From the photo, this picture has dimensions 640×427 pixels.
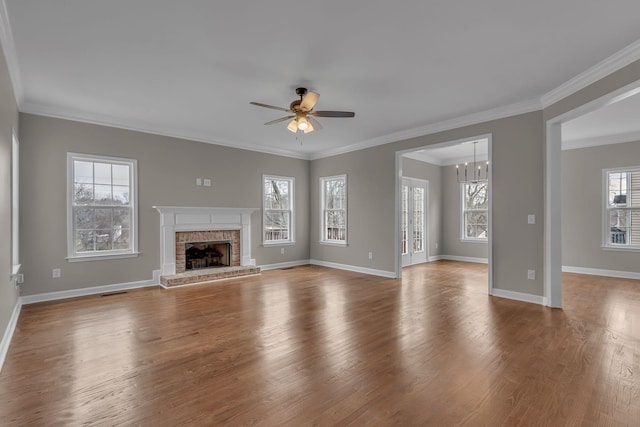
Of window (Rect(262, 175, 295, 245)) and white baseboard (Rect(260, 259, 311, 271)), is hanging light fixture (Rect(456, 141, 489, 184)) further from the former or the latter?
white baseboard (Rect(260, 259, 311, 271))

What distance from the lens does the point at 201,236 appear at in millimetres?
6172

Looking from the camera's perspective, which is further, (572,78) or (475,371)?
(572,78)

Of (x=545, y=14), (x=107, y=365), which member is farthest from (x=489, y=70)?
(x=107, y=365)

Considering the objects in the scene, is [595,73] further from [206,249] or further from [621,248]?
[206,249]

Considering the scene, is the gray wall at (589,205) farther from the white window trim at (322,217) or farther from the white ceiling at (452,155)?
the white window trim at (322,217)

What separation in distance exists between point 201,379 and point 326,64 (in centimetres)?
308

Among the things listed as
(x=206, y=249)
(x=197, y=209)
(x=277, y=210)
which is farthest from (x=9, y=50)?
(x=277, y=210)

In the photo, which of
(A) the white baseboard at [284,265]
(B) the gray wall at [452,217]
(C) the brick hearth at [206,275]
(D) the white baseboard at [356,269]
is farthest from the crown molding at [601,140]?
(C) the brick hearth at [206,275]

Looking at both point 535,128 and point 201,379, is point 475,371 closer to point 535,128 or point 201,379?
point 201,379

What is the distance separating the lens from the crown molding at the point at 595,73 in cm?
294

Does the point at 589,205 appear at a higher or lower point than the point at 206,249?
higher

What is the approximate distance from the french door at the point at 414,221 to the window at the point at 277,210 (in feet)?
9.08

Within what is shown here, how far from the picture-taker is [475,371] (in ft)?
8.13

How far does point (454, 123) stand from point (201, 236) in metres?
4.99
